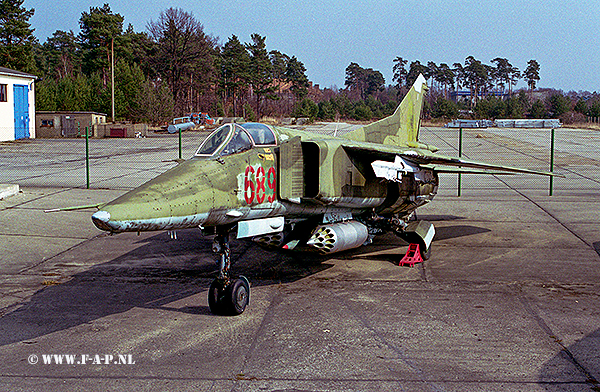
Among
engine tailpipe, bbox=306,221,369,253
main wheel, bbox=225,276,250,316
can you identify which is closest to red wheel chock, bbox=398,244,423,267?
engine tailpipe, bbox=306,221,369,253

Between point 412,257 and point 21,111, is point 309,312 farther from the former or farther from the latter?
point 21,111

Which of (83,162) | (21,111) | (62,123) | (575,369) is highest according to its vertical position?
(21,111)

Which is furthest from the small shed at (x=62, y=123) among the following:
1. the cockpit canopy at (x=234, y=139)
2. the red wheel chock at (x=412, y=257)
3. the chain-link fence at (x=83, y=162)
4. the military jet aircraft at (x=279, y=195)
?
the cockpit canopy at (x=234, y=139)

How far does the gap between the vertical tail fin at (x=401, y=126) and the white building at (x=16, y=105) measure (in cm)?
3266

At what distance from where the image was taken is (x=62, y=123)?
46.8m

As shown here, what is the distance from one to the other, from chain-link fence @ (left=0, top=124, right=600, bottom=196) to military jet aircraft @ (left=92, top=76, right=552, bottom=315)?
2.50 m

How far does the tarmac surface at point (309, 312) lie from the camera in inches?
234

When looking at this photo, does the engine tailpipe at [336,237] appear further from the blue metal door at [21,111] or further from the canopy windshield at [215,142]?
the blue metal door at [21,111]

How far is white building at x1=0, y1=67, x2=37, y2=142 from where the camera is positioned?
40375 mm

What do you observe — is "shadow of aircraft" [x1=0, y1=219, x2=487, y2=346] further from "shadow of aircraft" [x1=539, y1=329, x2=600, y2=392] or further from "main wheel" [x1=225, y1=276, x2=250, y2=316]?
"shadow of aircraft" [x1=539, y1=329, x2=600, y2=392]

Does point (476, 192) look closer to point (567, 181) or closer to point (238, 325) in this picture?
point (567, 181)

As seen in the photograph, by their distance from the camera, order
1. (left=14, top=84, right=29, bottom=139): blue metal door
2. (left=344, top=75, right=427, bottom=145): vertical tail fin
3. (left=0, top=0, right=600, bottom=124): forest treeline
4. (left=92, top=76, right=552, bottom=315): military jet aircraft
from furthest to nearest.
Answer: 1. (left=0, top=0, right=600, bottom=124): forest treeline
2. (left=14, top=84, right=29, bottom=139): blue metal door
3. (left=344, top=75, right=427, bottom=145): vertical tail fin
4. (left=92, top=76, right=552, bottom=315): military jet aircraft

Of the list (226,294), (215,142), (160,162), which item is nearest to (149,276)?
(226,294)

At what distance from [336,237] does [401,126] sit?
17.4 feet
